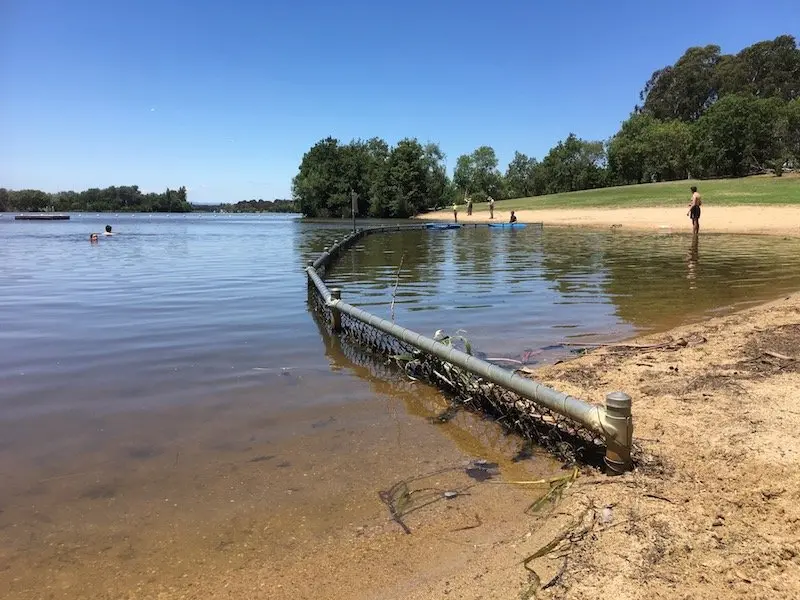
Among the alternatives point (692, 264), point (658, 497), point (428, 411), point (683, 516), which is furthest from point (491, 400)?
point (692, 264)

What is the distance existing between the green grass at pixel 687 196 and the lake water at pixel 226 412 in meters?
27.5

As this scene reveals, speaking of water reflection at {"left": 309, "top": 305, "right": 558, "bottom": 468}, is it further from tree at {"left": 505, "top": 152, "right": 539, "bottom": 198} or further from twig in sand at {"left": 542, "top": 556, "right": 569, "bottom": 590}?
tree at {"left": 505, "top": 152, "right": 539, "bottom": 198}

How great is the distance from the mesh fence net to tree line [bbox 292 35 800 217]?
2556 inches

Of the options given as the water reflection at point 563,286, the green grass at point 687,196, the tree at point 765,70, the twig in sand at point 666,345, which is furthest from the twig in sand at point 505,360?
the tree at point 765,70

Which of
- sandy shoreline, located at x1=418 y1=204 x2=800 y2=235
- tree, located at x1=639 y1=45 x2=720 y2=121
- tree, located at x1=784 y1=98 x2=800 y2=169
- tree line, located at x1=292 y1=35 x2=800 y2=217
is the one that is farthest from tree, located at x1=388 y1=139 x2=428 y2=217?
tree, located at x1=639 y1=45 x2=720 y2=121

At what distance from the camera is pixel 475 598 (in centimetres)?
267

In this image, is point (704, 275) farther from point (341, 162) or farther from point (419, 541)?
point (341, 162)

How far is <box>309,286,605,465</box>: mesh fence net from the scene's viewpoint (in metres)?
4.17

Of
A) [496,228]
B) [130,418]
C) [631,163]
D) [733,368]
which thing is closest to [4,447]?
[130,418]

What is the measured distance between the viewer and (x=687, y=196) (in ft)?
146

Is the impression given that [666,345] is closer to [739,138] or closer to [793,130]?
[793,130]

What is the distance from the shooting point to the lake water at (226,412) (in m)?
3.36

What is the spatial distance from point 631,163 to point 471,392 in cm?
8437

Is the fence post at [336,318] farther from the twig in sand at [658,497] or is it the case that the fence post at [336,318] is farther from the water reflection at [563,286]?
the twig in sand at [658,497]
